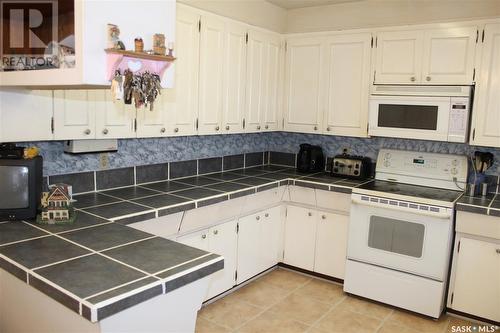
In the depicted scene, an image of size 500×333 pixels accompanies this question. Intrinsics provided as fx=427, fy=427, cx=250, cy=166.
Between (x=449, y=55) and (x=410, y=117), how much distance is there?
0.55m

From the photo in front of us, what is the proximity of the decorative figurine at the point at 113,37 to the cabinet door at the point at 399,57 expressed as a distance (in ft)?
8.54

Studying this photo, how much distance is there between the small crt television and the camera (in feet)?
7.17

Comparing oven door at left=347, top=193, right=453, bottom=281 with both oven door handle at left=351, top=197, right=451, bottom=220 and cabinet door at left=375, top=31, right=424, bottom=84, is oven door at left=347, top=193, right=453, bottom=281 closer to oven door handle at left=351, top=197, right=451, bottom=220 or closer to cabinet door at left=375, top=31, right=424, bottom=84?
oven door handle at left=351, top=197, right=451, bottom=220

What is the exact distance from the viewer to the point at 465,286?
3.20m

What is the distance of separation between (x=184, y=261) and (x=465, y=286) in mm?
2436

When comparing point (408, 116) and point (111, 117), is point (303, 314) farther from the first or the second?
point (111, 117)

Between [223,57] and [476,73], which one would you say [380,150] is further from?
[223,57]

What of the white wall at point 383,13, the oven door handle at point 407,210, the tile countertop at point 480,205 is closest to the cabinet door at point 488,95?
the white wall at point 383,13

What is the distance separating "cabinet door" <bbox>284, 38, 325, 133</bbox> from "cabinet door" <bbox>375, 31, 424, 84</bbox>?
21.3 inches

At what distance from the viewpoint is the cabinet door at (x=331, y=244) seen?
12.0 feet

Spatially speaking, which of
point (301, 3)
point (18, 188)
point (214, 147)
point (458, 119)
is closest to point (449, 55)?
point (458, 119)

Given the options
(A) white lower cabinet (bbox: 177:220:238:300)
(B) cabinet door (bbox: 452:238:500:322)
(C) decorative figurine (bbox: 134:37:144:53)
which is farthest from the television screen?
(B) cabinet door (bbox: 452:238:500:322)

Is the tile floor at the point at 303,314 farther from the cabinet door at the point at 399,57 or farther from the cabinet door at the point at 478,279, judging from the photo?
the cabinet door at the point at 399,57

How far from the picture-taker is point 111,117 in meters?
2.69
